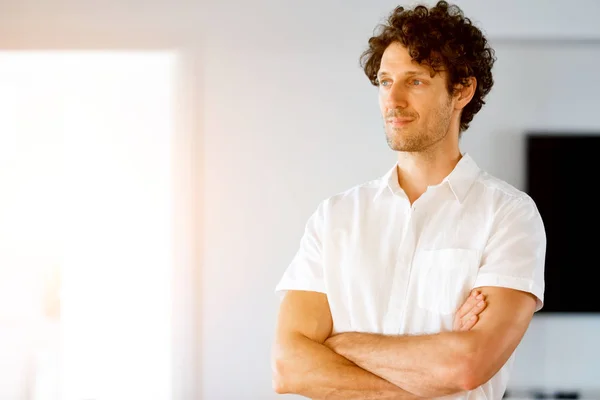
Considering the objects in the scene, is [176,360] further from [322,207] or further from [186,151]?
[322,207]

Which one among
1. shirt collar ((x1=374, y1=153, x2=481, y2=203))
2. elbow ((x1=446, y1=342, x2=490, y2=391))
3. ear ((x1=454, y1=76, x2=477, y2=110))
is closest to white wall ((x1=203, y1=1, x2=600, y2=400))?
ear ((x1=454, y1=76, x2=477, y2=110))

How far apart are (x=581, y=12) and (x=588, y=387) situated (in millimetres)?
1833

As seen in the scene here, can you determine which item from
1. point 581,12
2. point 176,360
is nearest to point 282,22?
point 581,12

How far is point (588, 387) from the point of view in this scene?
340 centimetres

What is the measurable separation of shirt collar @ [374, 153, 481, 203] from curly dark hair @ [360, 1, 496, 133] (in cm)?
21

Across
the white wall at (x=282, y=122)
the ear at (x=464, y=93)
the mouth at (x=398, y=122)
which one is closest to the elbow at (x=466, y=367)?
the mouth at (x=398, y=122)

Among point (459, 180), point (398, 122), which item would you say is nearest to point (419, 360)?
point (459, 180)

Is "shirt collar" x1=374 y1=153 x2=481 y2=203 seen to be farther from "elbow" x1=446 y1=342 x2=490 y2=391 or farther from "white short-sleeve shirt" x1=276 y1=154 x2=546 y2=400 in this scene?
"elbow" x1=446 y1=342 x2=490 y2=391

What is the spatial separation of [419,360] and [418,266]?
24 cm

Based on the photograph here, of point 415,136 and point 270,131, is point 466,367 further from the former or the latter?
point 270,131

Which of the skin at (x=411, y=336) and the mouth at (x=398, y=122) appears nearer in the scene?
the skin at (x=411, y=336)

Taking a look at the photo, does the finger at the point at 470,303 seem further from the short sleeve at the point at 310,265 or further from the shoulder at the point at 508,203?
the short sleeve at the point at 310,265

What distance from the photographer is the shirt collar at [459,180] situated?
6.00 ft

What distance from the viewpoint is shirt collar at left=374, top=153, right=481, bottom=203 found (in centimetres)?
183
